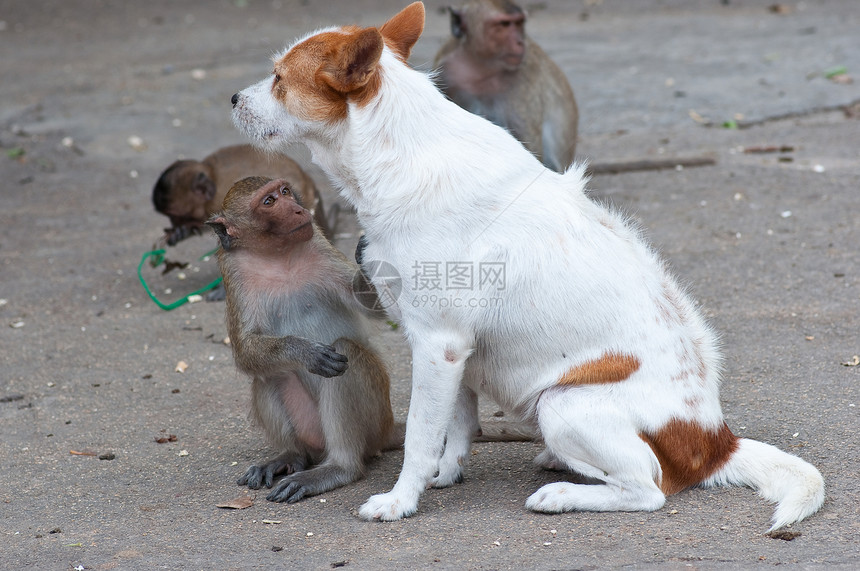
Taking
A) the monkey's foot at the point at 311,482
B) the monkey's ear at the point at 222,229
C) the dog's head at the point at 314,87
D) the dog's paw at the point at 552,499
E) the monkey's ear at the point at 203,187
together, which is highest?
the dog's head at the point at 314,87

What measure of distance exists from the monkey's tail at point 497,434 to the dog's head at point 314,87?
4.29 feet

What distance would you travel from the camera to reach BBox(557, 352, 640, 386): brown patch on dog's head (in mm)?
3123

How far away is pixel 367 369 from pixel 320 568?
879 millimetres

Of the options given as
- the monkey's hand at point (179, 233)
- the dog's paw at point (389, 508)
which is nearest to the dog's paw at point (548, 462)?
the dog's paw at point (389, 508)

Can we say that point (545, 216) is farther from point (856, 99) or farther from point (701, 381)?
point (856, 99)

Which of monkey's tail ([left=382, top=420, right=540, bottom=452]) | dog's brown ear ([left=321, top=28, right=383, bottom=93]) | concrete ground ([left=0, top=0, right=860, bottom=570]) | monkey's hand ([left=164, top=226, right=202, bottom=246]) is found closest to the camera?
dog's brown ear ([left=321, top=28, right=383, bottom=93])

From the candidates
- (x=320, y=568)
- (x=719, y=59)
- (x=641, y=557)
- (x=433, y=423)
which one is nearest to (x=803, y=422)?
(x=641, y=557)

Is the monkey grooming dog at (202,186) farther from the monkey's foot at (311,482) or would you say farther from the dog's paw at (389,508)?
the dog's paw at (389,508)

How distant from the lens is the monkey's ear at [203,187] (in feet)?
20.7

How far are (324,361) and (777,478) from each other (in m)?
1.54

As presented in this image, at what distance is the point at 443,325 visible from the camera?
10.3 feet

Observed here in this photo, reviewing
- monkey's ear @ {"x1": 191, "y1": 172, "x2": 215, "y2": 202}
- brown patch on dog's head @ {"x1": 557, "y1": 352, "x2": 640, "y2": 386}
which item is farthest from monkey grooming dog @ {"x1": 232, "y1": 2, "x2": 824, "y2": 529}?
monkey's ear @ {"x1": 191, "y1": 172, "x2": 215, "y2": 202}

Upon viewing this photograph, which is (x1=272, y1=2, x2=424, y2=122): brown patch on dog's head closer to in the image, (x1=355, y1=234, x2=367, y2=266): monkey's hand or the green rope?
(x1=355, y1=234, x2=367, y2=266): monkey's hand

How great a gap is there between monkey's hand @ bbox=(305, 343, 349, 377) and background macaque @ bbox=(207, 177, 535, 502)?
0.35ft
